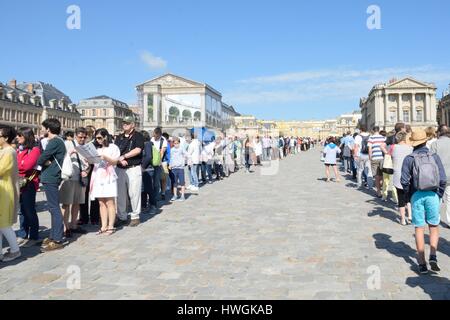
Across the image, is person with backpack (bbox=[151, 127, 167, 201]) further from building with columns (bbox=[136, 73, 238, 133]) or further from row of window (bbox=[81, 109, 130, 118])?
row of window (bbox=[81, 109, 130, 118])

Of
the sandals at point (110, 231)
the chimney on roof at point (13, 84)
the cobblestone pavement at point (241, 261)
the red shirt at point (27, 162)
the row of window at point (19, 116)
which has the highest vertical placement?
the chimney on roof at point (13, 84)

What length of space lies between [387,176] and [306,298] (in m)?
6.95

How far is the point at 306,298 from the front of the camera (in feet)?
13.2

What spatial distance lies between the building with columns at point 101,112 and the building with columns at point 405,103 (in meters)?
68.8

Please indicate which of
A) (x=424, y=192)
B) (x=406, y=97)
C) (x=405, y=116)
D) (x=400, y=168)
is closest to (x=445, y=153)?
(x=400, y=168)

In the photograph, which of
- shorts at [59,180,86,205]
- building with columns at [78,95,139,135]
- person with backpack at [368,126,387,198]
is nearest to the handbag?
shorts at [59,180,86,205]

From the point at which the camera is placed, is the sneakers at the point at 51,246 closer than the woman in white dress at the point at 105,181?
Yes

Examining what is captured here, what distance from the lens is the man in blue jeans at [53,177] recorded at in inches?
242

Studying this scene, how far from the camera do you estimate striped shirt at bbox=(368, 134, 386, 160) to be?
34.9 ft

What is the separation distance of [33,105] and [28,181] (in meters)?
77.2

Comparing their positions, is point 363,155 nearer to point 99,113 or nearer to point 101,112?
point 101,112

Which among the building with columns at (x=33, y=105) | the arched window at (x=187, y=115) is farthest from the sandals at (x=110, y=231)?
the arched window at (x=187, y=115)

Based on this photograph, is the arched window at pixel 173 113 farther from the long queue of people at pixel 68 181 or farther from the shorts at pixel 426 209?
the shorts at pixel 426 209
